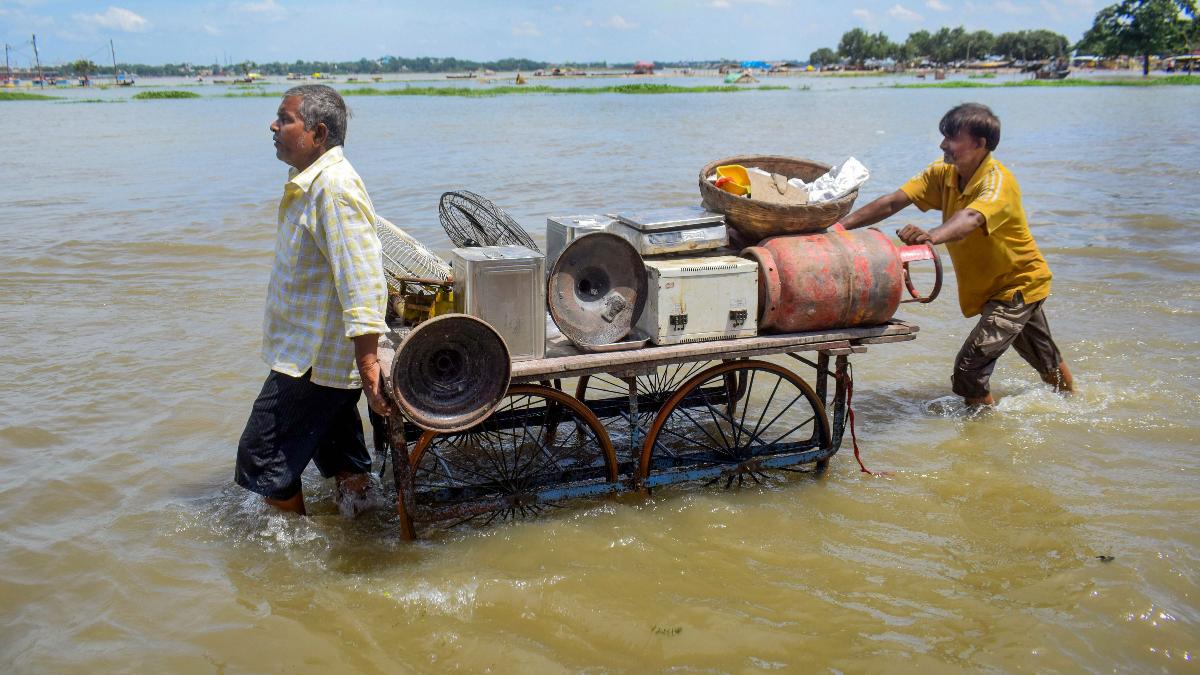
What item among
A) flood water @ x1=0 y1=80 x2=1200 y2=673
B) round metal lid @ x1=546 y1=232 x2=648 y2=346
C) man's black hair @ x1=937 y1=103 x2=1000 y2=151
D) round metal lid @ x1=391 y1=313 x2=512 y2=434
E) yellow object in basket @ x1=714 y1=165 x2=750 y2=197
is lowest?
flood water @ x1=0 y1=80 x2=1200 y2=673

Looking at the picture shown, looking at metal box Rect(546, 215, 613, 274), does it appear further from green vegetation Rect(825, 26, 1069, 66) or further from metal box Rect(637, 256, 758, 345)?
green vegetation Rect(825, 26, 1069, 66)

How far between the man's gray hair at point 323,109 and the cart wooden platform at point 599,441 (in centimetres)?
89

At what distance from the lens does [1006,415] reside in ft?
17.5

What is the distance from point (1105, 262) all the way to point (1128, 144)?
45.1 ft

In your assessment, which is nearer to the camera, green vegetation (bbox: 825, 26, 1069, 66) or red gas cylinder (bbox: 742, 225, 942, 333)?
red gas cylinder (bbox: 742, 225, 942, 333)

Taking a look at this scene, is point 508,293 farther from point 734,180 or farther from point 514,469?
point 734,180

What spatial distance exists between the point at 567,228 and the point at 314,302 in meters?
1.16

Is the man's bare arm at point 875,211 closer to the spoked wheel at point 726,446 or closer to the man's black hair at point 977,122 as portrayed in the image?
the man's black hair at point 977,122

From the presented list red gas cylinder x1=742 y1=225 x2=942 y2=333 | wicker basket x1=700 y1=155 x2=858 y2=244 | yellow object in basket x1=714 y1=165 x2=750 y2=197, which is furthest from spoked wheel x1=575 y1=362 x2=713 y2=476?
yellow object in basket x1=714 y1=165 x2=750 y2=197

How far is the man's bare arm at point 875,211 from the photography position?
15.0 ft

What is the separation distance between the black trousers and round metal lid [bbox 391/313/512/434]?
38cm

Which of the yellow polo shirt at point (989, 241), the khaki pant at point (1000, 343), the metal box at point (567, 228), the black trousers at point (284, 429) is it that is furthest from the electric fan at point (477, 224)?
the khaki pant at point (1000, 343)

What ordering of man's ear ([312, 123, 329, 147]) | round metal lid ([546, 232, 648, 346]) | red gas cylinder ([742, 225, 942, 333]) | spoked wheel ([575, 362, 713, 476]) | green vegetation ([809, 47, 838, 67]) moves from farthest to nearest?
green vegetation ([809, 47, 838, 67])
spoked wheel ([575, 362, 713, 476])
red gas cylinder ([742, 225, 942, 333])
round metal lid ([546, 232, 648, 346])
man's ear ([312, 123, 329, 147])

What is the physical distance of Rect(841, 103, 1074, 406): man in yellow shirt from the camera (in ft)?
15.0
